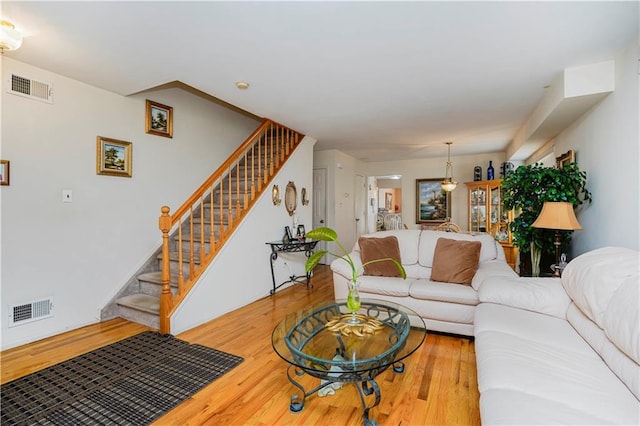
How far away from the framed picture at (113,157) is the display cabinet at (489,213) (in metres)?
5.72

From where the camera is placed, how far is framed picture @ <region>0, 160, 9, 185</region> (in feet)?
8.02

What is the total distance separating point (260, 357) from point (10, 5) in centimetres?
276

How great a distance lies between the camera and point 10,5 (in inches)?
69.9

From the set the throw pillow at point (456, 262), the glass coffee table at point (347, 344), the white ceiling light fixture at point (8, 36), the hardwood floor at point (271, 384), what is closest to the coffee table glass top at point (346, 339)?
the glass coffee table at point (347, 344)

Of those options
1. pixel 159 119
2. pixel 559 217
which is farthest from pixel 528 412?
pixel 159 119

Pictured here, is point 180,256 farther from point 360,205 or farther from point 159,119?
point 360,205

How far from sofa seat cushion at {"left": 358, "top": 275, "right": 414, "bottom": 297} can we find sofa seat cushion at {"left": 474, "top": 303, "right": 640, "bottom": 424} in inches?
41.4

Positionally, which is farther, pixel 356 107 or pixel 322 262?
pixel 322 262

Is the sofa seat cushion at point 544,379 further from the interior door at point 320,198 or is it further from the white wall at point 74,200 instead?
the interior door at point 320,198

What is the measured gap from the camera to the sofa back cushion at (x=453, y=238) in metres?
3.29

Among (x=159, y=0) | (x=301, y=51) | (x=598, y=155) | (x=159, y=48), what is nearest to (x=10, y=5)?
(x=159, y=48)

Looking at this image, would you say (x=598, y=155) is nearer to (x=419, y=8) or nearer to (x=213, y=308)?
(x=419, y=8)

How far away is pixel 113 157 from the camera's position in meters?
3.19

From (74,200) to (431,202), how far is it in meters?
6.29
